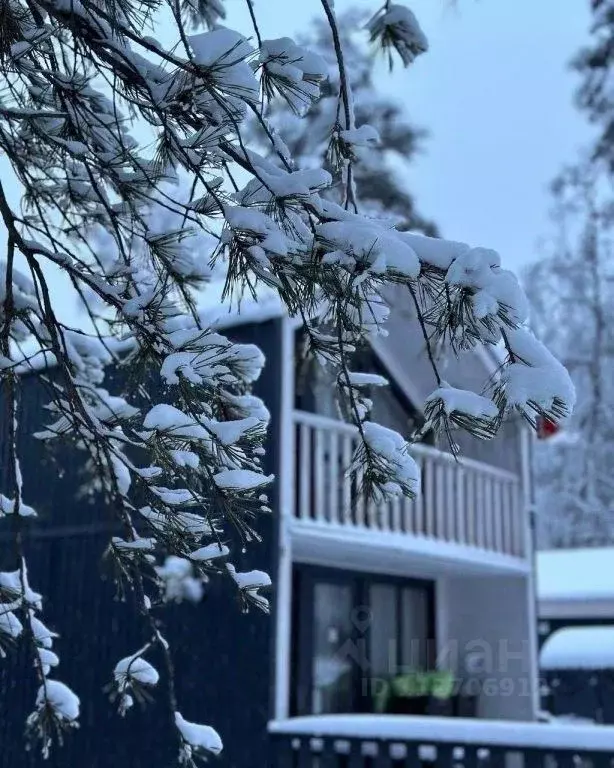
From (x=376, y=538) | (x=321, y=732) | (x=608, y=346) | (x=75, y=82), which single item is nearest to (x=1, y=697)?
(x=321, y=732)

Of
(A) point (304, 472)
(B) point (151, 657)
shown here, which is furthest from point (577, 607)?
(B) point (151, 657)

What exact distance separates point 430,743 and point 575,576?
859 centimetres

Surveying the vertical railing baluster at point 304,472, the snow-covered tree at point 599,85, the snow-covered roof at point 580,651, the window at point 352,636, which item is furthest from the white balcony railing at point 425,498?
the snow-covered tree at point 599,85

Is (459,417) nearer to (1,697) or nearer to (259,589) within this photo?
(259,589)

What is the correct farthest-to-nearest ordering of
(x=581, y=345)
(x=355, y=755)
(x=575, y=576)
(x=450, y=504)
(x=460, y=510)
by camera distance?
1. (x=581, y=345)
2. (x=575, y=576)
3. (x=460, y=510)
4. (x=450, y=504)
5. (x=355, y=755)

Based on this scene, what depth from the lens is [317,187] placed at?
8.74ft

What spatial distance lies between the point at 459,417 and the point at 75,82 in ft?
5.69

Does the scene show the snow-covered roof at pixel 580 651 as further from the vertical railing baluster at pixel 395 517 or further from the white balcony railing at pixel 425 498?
the vertical railing baluster at pixel 395 517

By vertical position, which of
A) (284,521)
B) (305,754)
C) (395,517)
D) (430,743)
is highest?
(395,517)

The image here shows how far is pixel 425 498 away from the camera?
9516mm

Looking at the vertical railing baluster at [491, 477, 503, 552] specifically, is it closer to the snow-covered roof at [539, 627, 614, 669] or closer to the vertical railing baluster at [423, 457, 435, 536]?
the vertical railing baluster at [423, 457, 435, 536]

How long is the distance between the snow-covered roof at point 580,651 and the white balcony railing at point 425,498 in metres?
3.49

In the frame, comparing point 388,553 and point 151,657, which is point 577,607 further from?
point 151,657

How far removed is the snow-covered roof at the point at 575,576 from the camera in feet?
43.8
